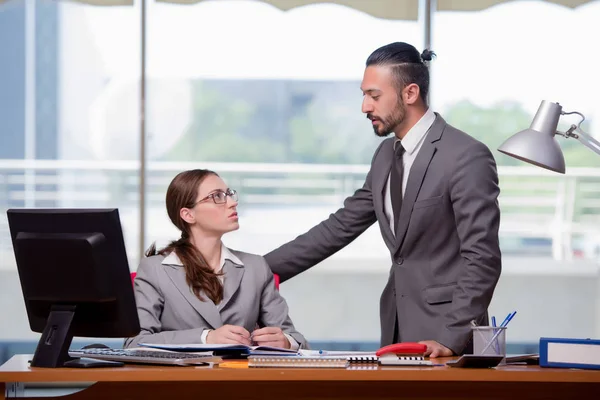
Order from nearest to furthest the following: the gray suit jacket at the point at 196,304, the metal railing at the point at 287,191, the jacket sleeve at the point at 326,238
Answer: the gray suit jacket at the point at 196,304
the jacket sleeve at the point at 326,238
the metal railing at the point at 287,191

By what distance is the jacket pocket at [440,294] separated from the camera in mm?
2898

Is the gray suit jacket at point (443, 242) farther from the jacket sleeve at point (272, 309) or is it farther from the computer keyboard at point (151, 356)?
the computer keyboard at point (151, 356)

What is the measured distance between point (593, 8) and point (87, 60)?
297cm

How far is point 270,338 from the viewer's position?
8.91ft

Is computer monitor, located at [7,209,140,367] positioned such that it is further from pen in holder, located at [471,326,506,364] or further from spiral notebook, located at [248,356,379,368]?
pen in holder, located at [471,326,506,364]

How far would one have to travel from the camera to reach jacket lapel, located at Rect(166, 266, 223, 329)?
9.40ft

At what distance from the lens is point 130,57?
216 inches

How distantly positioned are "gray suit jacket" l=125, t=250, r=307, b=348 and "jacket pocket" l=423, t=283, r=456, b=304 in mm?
411

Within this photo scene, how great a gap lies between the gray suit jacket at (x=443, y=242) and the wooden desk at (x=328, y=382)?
342 mm

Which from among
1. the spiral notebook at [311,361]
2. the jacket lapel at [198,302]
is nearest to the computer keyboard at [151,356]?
the spiral notebook at [311,361]

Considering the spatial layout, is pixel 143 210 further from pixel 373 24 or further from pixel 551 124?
pixel 551 124

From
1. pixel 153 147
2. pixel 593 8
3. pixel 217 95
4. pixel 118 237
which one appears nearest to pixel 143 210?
pixel 153 147

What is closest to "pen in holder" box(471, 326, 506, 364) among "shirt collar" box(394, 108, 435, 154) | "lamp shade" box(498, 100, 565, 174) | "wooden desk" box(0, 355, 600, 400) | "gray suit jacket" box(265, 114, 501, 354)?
"wooden desk" box(0, 355, 600, 400)

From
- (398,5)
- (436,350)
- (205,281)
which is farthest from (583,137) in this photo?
(398,5)
